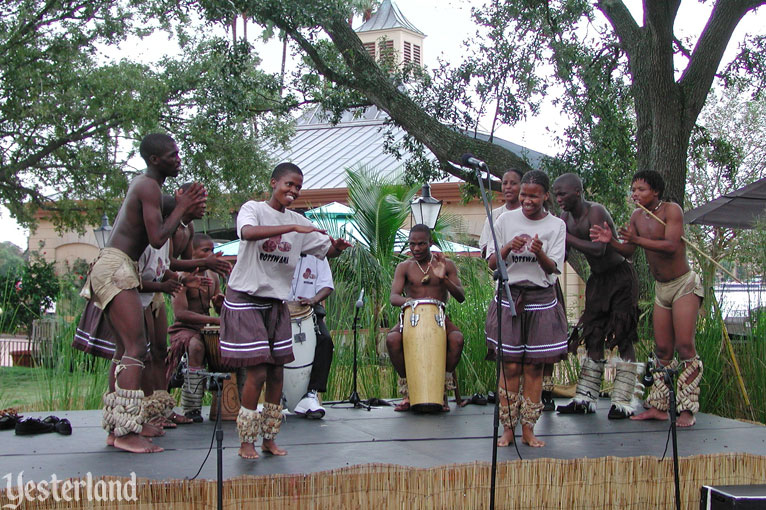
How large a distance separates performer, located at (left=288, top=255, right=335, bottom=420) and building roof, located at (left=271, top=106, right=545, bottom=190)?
44.0ft

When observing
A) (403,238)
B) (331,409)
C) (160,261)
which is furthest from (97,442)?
(403,238)

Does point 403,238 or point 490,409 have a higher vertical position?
point 403,238

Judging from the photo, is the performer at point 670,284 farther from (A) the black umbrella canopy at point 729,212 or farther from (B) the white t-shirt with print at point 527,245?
(A) the black umbrella canopy at point 729,212

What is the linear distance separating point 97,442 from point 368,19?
37863 millimetres

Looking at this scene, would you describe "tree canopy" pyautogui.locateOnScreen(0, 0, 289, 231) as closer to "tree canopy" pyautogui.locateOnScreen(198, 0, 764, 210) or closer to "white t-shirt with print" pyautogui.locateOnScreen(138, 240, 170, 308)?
"tree canopy" pyautogui.locateOnScreen(198, 0, 764, 210)

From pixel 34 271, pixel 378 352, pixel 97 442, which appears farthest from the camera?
pixel 34 271

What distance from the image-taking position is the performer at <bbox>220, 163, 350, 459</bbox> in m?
5.01

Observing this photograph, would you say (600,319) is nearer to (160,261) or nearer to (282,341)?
(282,341)

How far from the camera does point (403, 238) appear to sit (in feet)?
45.2

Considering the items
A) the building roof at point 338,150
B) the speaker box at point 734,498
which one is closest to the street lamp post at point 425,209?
the speaker box at point 734,498

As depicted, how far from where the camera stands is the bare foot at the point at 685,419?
6516mm

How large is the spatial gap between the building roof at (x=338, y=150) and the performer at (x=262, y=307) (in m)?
15.6

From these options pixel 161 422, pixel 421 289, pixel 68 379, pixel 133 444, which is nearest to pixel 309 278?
pixel 421 289

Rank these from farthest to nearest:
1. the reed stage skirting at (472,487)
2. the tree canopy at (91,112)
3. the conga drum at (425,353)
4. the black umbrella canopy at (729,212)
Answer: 1. the tree canopy at (91,112)
2. the black umbrella canopy at (729,212)
3. the conga drum at (425,353)
4. the reed stage skirting at (472,487)
